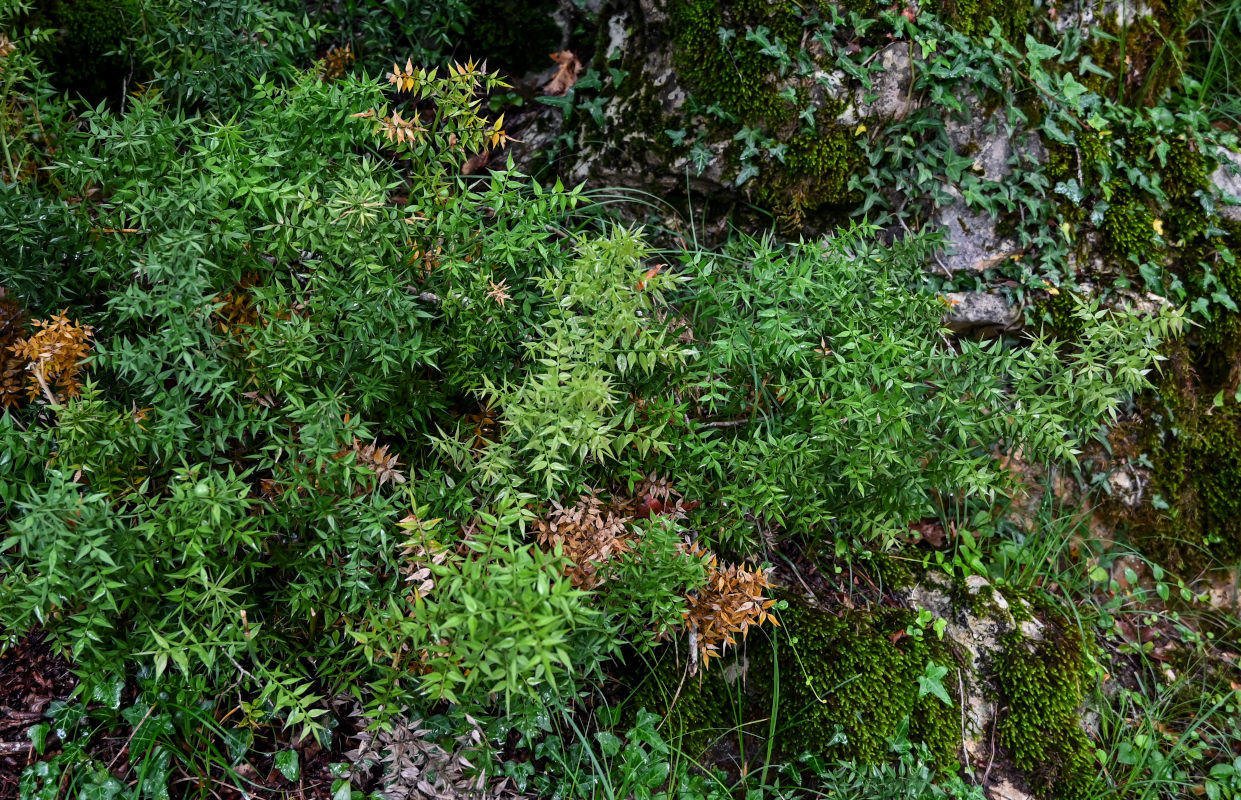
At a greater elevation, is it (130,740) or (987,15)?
(987,15)

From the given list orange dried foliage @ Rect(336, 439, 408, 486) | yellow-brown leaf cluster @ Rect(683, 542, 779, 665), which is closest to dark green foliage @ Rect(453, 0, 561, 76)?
orange dried foliage @ Rect(336, 439, 408, 486)

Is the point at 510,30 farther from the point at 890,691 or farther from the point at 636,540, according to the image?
the point at 890,691

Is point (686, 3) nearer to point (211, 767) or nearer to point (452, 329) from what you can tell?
point (452, 329)

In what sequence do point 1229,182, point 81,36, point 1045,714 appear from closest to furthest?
point 1045,714
point 81,36
point 1229,182

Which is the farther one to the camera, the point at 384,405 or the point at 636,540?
the point at 384,405

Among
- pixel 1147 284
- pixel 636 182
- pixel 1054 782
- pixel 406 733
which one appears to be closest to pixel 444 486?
pixel 406 733

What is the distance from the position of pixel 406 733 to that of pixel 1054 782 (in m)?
2.13

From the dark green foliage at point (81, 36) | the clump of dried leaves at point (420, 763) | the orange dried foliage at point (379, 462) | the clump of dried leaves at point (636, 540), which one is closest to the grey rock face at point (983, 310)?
the clump of dried leaves at point (636, 540)

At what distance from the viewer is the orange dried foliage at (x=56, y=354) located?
235 centimetres

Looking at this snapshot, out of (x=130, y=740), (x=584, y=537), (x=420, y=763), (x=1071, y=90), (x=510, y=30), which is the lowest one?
(x=130, y=740)

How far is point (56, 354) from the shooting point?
2.37 metres

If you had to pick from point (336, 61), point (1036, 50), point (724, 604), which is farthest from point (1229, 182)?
point (336, 61)

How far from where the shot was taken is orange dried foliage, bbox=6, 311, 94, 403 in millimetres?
2348

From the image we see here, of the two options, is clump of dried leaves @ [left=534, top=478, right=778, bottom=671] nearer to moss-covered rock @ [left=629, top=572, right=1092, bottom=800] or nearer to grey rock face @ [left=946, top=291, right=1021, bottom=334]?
moss-covered rock @ [left=629, top=572, right=1092, bottom=800]
